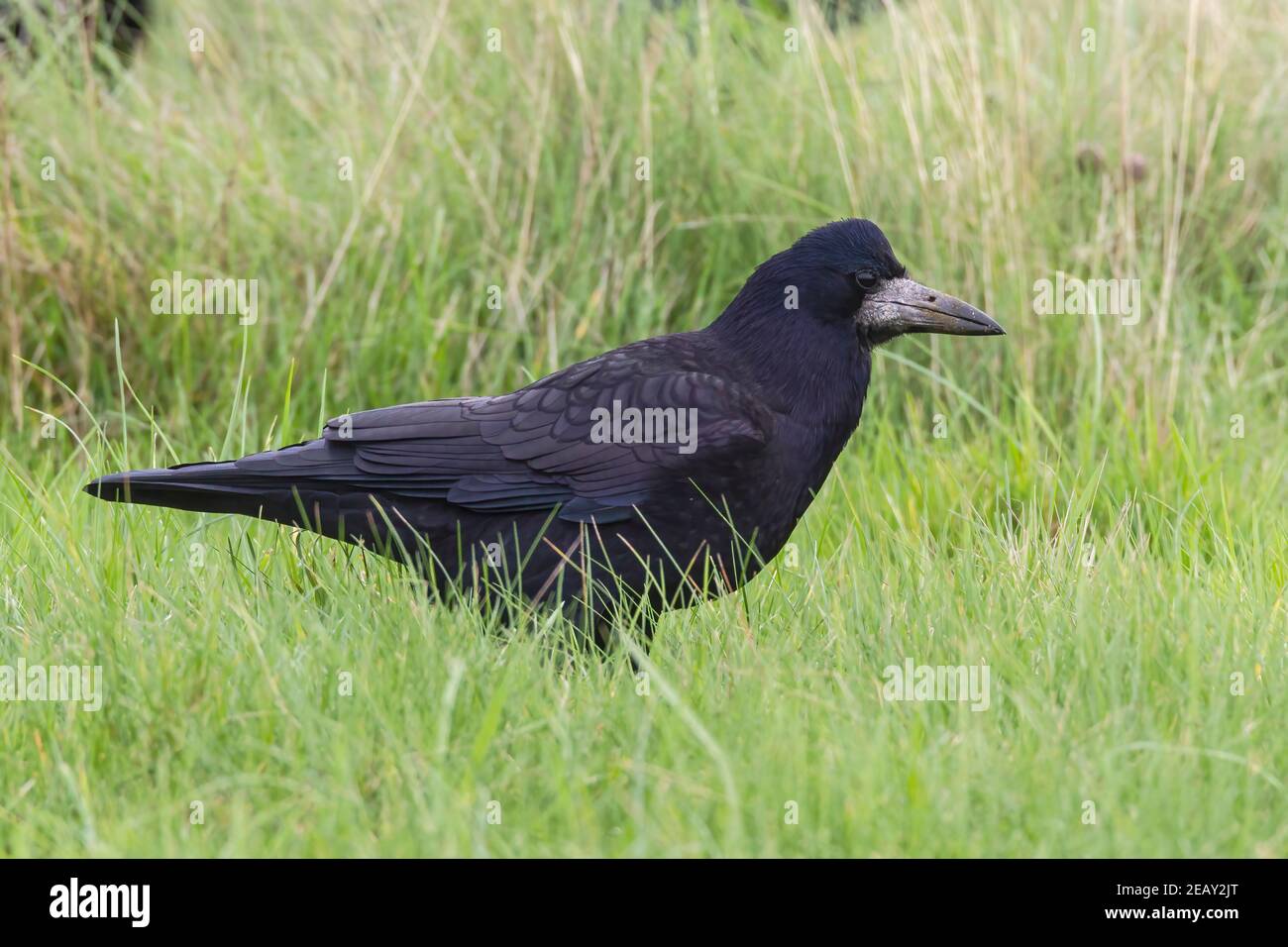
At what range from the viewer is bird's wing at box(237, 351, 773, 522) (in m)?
3.80

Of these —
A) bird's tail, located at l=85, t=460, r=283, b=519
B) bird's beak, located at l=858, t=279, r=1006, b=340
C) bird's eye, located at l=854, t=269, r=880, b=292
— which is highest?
bird's eye, located at l=854, t=269, r=880, b=292

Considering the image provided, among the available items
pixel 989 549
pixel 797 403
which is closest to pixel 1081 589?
pixel 989 549

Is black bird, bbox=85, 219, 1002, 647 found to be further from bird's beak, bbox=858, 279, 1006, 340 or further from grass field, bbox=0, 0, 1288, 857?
grass field, bbox=0, 0, 1288, 857

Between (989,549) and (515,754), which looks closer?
(515,754)

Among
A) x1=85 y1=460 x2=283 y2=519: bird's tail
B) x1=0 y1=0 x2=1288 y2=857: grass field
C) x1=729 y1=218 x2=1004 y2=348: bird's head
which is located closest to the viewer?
x1=0 y1=0 x2=1288 y2=857: grass field

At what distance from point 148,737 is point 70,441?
9.70 feet

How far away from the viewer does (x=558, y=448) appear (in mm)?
3918

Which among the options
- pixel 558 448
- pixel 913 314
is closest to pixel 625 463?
pixel 558 448

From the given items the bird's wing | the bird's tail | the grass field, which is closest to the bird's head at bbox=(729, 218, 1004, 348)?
the bird's wing

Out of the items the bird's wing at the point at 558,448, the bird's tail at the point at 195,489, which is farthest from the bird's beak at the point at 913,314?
the bird's tail at the point at 195,489

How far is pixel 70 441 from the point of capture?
554 cm

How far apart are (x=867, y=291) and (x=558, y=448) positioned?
939mm

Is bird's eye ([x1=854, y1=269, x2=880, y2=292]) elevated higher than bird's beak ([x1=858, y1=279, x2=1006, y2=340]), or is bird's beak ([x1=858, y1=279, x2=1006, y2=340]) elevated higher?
bird's eye ([x1=854, y1=269, x2=880, y2=292])
